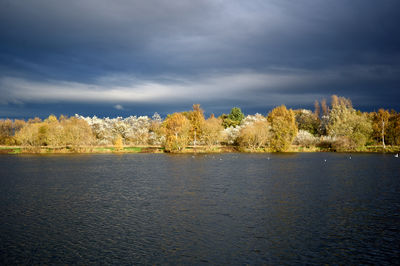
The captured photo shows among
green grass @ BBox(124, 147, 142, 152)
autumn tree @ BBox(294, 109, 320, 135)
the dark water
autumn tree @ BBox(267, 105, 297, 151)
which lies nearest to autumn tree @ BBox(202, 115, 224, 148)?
autumn tree @ BBox(267, 105, 297, 151)

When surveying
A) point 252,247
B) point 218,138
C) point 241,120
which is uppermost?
point 241,120

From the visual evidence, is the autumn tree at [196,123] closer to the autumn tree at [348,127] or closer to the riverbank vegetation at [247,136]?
the riverbank vegetation at [247,136]

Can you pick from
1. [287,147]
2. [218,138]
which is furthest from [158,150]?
[287,147]

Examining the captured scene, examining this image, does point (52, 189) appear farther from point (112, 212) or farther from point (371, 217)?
point (371, 217)

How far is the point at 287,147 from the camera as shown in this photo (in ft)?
345

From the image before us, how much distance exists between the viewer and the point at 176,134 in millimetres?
104562

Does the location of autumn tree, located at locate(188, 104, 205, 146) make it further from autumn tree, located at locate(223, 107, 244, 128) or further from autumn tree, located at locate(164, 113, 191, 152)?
autumn tree, located at locate(223, 107, 244, 128)

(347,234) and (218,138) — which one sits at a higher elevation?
(218,138)

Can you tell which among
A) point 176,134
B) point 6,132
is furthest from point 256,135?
point 6,132

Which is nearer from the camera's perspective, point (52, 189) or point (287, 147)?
point (52, 189)

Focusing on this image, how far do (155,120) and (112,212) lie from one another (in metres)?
133

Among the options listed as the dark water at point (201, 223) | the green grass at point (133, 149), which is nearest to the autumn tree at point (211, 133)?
the green grass at point (133, 149)

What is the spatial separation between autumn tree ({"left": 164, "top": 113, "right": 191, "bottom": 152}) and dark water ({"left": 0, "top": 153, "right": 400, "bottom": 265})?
66040 mm

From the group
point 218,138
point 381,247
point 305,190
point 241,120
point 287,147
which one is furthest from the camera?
point 241,120
